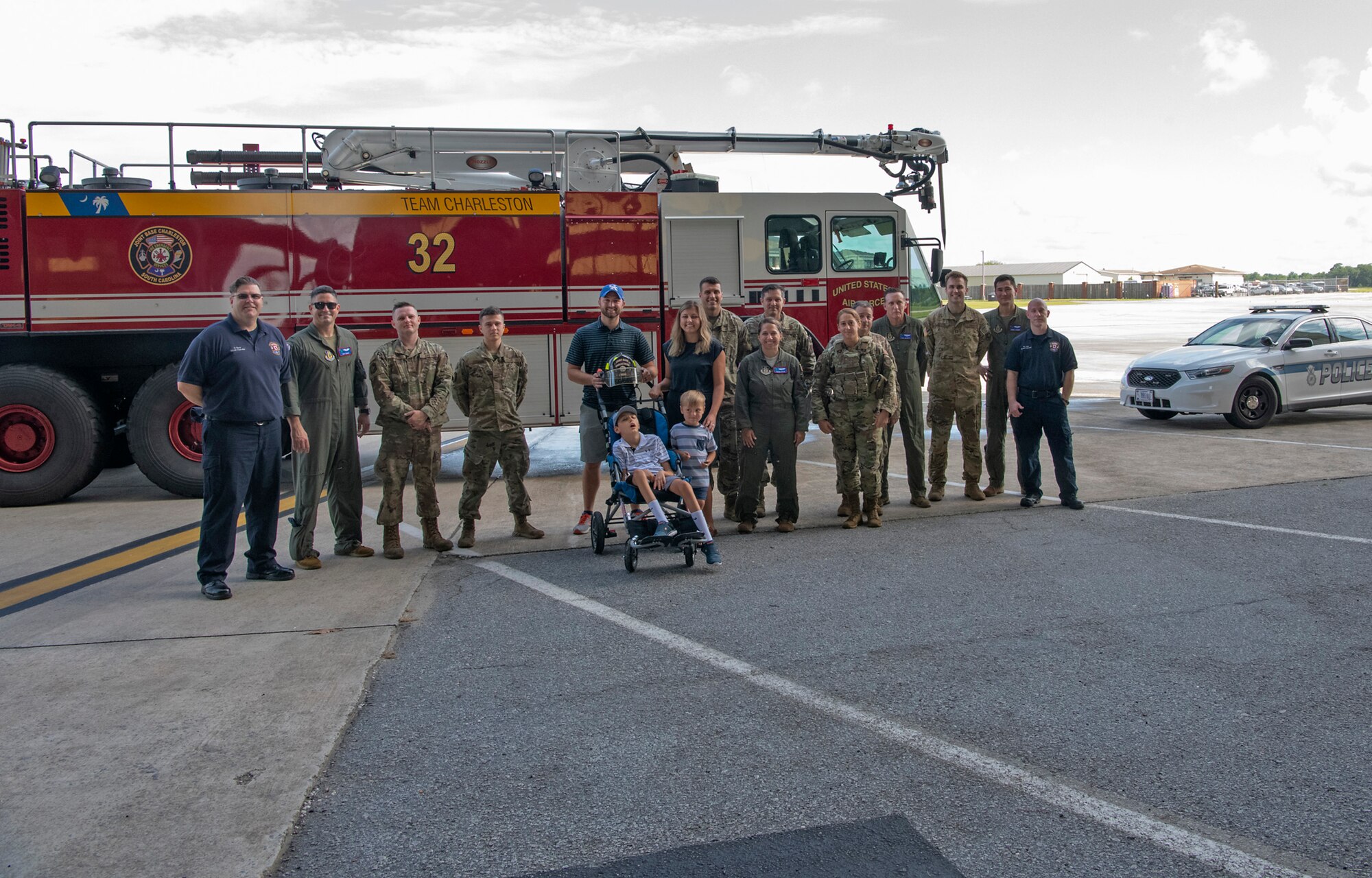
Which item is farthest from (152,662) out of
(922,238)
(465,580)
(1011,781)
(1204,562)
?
(922,238)

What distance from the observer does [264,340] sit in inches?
281

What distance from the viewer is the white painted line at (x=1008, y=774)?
131 inches

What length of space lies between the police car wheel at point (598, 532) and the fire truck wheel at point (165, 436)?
5071 mm

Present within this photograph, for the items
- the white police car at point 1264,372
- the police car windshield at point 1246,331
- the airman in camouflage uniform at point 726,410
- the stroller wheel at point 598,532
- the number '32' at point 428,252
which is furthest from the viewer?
the police car windshield at point 1246,331

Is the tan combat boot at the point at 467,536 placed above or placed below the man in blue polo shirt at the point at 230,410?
below

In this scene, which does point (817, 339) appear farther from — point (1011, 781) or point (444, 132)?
point (1011, 781)

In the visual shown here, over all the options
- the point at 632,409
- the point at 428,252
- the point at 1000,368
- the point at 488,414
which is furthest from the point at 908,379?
the point at 428,252

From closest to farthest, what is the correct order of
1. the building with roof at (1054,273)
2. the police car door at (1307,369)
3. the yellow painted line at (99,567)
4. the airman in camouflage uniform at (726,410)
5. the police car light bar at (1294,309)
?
1. the yellow painted line at (99,567)
2. the airman in camouflage uniform at (726,410)
3. the police car door at (1307,369)
4. the police car light bar at (1294,309)
5. the building with roof at (1054,273)

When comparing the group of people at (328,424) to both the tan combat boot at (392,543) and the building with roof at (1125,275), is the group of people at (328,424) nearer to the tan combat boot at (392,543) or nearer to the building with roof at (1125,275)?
the tan combat boot at (392,543)

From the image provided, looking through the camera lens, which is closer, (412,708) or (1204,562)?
(412,708)

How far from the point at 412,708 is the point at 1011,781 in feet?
8.09

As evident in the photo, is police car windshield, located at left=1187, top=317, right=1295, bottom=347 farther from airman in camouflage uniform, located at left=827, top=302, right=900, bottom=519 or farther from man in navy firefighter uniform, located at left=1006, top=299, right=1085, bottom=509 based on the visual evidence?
airman in camouflage uniform, located at left=827, top=302, right=900, bottom=519

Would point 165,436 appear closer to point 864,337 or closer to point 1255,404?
point 864,337

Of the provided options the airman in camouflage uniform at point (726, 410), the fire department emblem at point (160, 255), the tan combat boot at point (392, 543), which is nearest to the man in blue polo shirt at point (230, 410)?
the tan combat boot at point (392, 543)
